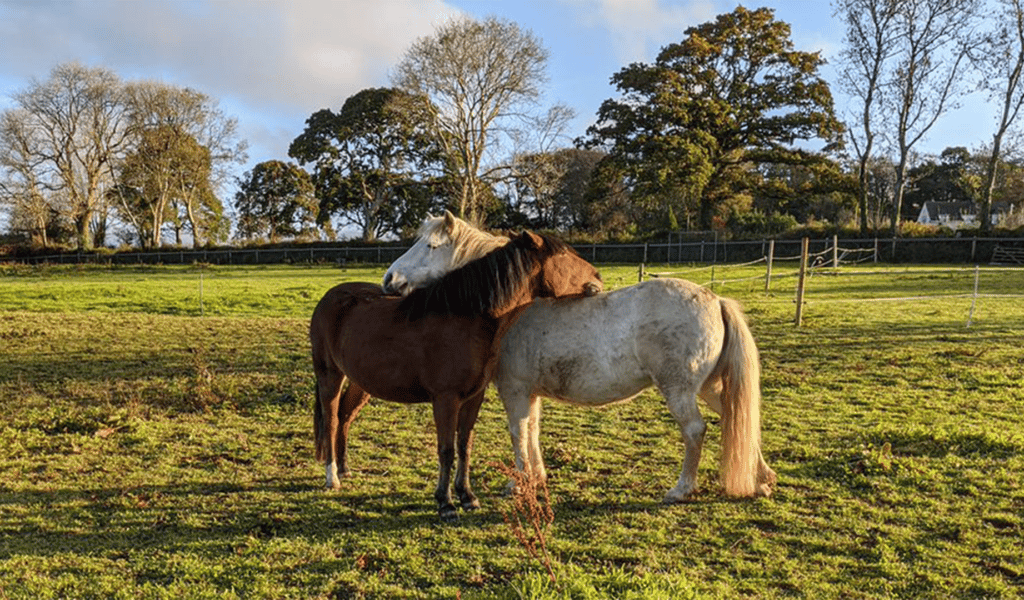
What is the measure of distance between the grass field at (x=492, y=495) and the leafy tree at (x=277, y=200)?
36137 millimetres

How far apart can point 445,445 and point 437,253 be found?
4.21 feet

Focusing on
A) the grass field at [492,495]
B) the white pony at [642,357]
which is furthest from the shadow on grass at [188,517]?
the white pony at [642,357]

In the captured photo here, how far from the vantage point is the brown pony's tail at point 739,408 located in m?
4.02

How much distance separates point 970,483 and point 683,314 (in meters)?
2.38

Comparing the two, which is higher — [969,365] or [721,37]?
[721,37]

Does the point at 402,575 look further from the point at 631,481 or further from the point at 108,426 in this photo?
the point at 108,426

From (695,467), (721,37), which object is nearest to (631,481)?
(695,467)

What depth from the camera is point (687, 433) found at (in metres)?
4.02

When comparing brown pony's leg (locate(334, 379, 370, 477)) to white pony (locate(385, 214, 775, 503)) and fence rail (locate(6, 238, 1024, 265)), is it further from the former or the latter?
fence rail (locate(6, 238, 1024, 265))

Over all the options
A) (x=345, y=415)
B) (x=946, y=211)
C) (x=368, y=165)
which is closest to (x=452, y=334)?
(x=345, y=415)

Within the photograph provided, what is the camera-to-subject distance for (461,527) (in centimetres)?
376

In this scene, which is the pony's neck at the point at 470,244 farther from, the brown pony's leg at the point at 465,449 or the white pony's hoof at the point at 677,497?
the white pony's hoof at the point at 677,497

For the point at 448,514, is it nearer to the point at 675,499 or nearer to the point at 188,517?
the point at 675,499

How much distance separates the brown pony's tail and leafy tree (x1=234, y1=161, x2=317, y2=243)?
139 ft
